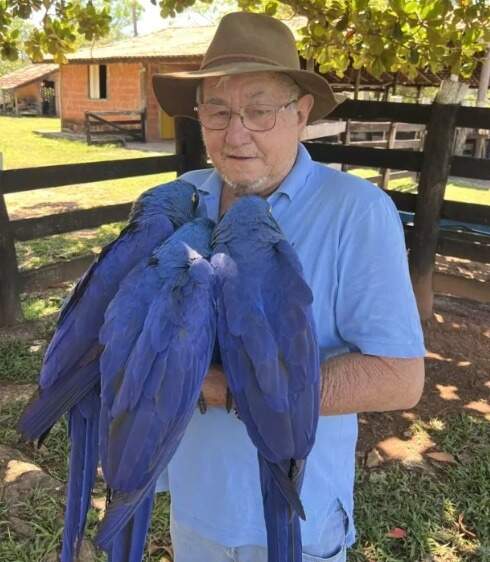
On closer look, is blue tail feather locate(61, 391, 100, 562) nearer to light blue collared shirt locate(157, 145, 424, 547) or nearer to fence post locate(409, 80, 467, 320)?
light blue collared shirt locate(157, 145, 424, 547)

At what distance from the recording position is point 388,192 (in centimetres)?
525

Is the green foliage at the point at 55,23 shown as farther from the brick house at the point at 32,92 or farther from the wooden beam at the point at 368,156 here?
the brick house at the point at 32,92

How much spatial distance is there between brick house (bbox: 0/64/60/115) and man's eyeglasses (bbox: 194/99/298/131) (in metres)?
36.2

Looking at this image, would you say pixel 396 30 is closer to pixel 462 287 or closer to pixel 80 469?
pixel 462 287

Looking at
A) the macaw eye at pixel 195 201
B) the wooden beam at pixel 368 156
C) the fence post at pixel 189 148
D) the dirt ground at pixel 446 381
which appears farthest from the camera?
the fence post at pixel 189 148

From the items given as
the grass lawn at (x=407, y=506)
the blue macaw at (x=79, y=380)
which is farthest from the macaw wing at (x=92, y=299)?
the grass lawn at (x=407, y=506)

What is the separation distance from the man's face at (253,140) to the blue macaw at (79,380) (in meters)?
0.37

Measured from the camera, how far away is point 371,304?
1.52m

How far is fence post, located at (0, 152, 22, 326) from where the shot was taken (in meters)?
Result: 4.73

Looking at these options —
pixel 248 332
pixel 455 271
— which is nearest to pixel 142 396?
pixel 248 332

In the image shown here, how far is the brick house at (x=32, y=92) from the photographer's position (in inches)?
1383

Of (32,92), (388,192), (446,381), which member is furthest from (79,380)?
(32,92)

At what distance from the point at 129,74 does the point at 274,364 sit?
71.9 ft

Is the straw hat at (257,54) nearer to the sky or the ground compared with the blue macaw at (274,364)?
nearer to the sky
